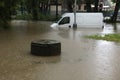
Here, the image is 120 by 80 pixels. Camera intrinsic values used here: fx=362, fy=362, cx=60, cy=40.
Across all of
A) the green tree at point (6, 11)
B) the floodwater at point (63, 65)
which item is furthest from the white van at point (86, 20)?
the floodwater at point (63, 65)

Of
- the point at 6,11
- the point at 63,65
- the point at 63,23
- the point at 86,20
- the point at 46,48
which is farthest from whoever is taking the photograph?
the point at 86,20

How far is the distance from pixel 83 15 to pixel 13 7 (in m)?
9.13

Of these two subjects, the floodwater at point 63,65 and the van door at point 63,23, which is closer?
the floodwater at point 63,65

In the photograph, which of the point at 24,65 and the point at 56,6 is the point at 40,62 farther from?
the point at 56,6

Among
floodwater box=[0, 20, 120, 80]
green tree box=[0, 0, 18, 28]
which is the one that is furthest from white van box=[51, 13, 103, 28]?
floodwater box=[0, 20, 120, 80]

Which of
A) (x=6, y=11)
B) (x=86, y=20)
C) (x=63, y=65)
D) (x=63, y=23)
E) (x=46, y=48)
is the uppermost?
(x=6, y=11)

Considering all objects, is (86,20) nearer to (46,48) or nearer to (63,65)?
(46,48)

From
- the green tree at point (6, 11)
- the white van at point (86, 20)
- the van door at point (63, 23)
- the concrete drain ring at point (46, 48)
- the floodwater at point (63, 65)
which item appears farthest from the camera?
the white van at point (86, 20)

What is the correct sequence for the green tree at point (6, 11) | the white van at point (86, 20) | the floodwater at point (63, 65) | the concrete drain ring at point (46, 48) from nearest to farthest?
the floodwater at point (63, 65), the concrete drain ring at point (46, 48), the green tree at point (6, 11), the white van at point (86, 20)

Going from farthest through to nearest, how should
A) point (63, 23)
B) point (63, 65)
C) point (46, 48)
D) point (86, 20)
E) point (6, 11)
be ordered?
point (86, 20) → point (63, 23) → point (6, 11) → point (46, 48) → point (63, 65)

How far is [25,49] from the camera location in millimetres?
18500

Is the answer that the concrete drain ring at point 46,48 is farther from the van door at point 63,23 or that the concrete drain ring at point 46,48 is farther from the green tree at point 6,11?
the van door at point 63,23

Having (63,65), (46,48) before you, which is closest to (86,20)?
(46,48)

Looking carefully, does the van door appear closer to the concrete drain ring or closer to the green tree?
the green tree
